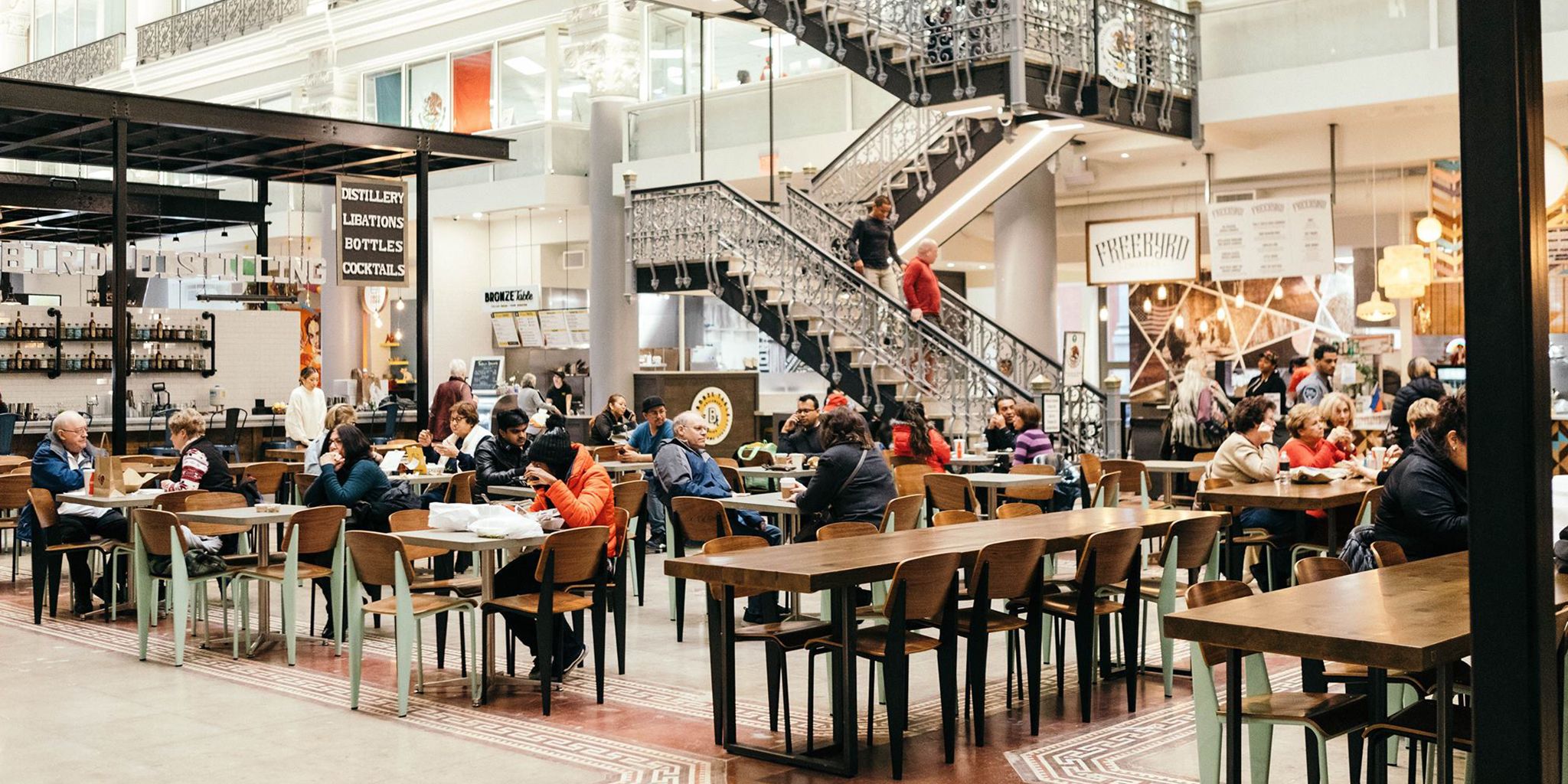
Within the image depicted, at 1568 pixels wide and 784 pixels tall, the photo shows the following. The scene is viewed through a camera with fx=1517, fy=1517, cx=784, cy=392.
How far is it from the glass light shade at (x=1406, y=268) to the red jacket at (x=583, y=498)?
962 centimetres

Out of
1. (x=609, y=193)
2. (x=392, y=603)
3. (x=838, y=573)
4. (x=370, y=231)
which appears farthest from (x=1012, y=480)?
(x=609, y=193)

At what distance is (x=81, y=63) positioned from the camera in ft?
95.3

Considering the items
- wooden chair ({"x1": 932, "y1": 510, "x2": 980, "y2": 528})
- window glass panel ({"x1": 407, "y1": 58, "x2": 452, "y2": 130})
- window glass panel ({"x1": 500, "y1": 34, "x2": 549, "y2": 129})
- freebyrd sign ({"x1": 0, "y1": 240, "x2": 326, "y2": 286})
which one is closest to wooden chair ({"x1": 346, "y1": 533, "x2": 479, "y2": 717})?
wooden chair ({"x1": 932, "y1": 510, "x2": 980, "y2": 528})

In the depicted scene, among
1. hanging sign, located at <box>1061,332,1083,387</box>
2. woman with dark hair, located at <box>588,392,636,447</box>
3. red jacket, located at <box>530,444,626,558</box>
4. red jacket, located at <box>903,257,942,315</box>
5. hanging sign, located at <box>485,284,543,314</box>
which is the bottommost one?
red jacket, located at <box>530,444,626,558</box>

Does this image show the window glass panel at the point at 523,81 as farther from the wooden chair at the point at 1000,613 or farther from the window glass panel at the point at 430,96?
the wooden chair at the point at 1000,613

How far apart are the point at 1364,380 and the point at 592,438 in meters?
7.99

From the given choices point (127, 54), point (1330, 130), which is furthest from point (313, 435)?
point (127, 54)

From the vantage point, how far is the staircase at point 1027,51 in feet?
43.8

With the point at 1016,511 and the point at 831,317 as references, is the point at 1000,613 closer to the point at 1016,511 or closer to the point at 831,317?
the point at 1016,511

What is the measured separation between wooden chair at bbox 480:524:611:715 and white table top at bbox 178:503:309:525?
1.68 meters

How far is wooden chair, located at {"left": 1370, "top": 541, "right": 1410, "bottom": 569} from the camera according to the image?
5492mm

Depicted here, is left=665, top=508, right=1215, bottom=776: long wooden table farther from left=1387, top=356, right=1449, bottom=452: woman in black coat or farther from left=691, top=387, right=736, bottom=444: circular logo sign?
left=691, top=387, right=736, bottom=444: circular logo sign

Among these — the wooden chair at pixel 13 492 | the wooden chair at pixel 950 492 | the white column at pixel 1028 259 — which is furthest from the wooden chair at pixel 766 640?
the white column at pixel 1028 259

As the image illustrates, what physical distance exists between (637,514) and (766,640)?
12.7 ft
